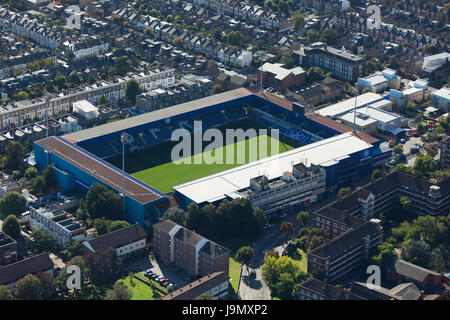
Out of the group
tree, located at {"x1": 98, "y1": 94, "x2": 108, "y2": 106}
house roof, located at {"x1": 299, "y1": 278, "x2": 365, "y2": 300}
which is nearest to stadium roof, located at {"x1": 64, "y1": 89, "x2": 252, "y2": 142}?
tree, located at {"x1": 98, "y1": 94, "x2": 108, "y2": 106}

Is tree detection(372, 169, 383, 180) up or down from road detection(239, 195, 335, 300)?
up

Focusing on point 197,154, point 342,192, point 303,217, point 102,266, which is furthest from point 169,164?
point 102,266

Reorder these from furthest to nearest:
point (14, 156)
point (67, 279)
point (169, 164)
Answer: point (169, 164) < point (14, 156) < point (67, 279)

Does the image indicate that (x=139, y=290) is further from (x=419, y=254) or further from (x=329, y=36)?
(x=329, y=36)

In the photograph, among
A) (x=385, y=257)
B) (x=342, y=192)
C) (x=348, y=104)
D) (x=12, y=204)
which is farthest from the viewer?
(x=348, y=104)

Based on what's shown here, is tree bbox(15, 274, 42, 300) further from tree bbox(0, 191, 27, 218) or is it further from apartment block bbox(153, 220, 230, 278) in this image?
tree bbox(0, 191, 27, 218)

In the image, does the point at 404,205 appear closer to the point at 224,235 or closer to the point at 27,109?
the point at 224,235
